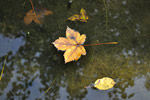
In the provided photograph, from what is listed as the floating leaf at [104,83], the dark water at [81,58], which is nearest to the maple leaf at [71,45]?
the dark water at [81,58]

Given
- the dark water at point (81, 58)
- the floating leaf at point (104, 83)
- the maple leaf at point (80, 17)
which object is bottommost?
the floating leaf at point (104, 83)

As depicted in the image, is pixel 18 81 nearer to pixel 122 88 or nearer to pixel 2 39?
pixel 2 39

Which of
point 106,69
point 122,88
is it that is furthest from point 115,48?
point 122,88

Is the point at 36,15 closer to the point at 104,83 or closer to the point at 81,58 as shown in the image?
the point at 81,58

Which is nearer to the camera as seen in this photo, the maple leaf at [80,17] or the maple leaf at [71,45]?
the maple leaf at [71,45]

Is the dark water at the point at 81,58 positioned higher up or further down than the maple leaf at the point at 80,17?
further down

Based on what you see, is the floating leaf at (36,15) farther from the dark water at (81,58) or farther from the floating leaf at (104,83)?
the floating leaf at (104,83)
